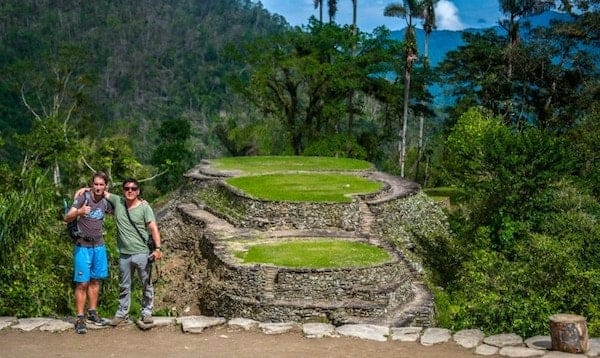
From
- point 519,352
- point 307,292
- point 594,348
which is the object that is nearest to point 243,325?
point 519,352

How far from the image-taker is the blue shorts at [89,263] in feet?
26.5

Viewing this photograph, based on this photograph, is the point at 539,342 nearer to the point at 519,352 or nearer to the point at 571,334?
the point at 519,352

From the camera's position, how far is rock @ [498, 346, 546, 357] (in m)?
7.43

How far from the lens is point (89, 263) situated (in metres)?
8.14

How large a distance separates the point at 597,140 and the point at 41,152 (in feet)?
65.7

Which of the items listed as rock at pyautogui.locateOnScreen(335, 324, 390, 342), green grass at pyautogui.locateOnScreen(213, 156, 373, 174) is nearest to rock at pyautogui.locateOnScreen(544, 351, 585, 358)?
rock at pyautogui.locateOnScreen(335, 324, 390, 342)

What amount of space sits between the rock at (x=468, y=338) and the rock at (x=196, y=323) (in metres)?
2.90

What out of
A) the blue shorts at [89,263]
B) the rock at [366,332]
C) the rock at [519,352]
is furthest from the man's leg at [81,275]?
the rock at [519,352]

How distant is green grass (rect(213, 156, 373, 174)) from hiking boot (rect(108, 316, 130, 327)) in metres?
17.3

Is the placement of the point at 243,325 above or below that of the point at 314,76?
below

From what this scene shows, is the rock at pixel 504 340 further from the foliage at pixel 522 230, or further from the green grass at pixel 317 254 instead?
the green grass at pixel 317 254

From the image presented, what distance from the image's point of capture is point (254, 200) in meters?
20.3

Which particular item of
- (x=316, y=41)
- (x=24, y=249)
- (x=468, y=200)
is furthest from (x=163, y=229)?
(x=316, y=41)

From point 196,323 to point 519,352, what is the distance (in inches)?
151
